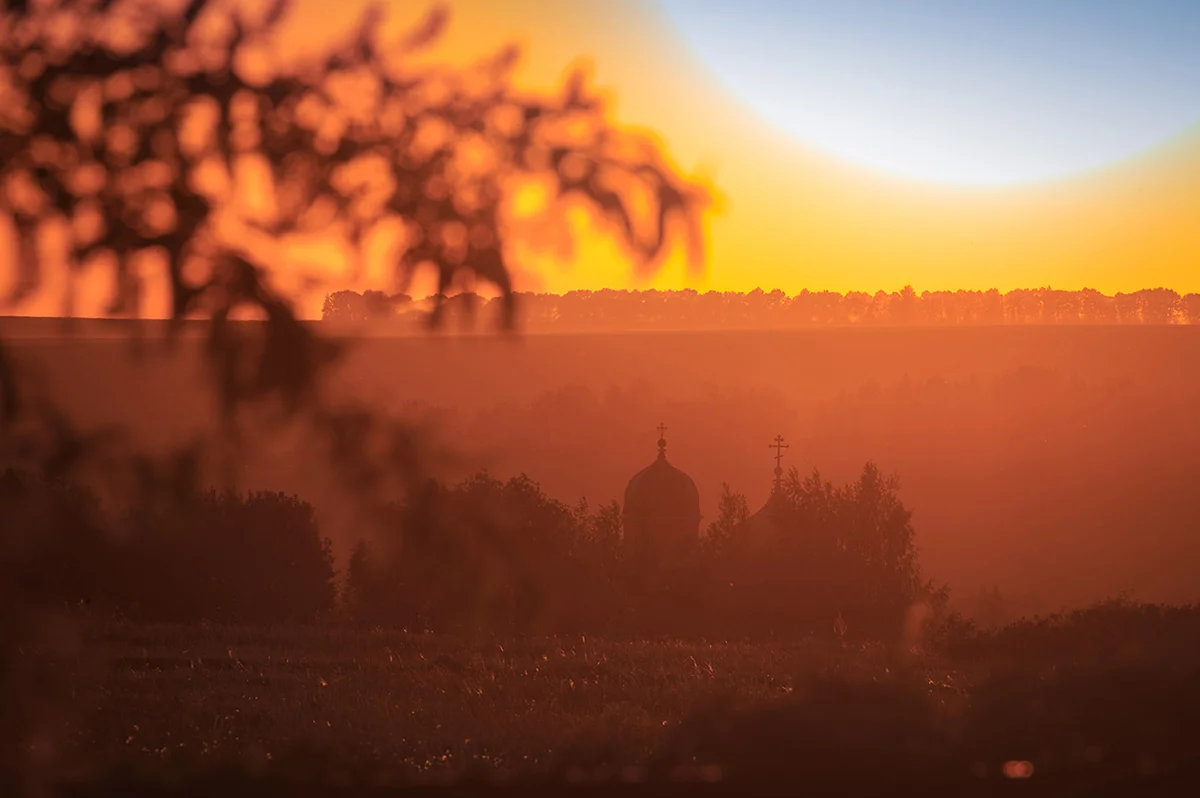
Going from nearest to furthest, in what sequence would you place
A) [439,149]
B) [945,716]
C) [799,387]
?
1. [439,149]
2. [945,716]
3. [799,387]

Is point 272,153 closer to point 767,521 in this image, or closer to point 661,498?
point 767,521

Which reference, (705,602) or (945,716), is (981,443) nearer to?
(705,602)

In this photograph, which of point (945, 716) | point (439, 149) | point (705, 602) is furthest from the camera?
point (705, 602)

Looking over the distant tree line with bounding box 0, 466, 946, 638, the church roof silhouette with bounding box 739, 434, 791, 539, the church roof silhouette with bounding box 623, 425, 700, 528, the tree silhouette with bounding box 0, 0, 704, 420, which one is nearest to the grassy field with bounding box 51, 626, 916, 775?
the distant tree line with bounding box 0, 466, 946, 638

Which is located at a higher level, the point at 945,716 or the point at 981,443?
the point at 945,716

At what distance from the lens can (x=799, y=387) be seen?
124 m

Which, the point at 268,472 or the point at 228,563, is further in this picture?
the point at 228,563

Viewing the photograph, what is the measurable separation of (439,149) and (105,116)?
1.05m

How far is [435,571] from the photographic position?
3.78 m

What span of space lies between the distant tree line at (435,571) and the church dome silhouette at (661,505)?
35.0 ft

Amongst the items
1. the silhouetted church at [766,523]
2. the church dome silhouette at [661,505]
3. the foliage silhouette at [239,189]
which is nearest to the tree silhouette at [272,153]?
the foliage silhouette at [239,189]

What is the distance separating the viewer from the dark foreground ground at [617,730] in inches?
167

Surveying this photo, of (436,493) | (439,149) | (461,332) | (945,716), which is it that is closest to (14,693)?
(436,493)

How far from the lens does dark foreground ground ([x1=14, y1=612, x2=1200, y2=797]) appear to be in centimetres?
423
